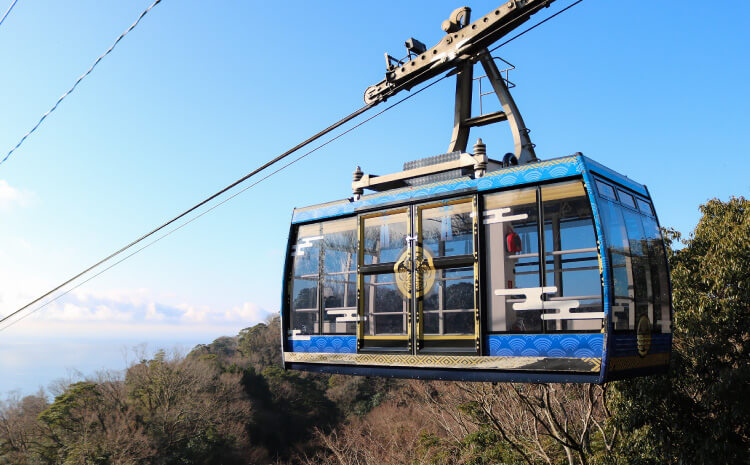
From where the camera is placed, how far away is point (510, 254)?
7.33 metres

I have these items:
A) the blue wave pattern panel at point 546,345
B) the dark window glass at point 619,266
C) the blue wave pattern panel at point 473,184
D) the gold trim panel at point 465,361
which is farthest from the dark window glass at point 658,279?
the blue wave pattern panel at point 473,184

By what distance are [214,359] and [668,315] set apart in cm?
4860

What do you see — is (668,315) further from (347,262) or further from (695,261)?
(695,261)

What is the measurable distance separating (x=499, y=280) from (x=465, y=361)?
1.08 meters

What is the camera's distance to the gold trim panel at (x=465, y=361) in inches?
262

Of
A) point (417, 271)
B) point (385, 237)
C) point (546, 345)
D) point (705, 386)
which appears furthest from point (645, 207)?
point (705, 386)

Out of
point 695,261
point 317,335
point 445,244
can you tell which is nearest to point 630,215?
point 445,244

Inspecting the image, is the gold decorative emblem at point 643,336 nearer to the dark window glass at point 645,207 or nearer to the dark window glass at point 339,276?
the dark window glass at point 645,207

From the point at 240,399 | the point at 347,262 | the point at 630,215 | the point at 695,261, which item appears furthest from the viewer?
the point at 240,399

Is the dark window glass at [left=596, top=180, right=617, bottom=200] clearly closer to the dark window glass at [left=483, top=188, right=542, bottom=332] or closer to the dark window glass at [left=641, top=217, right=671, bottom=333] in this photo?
the dark window glass at [left=483, top=188, right=542, bottom=332]

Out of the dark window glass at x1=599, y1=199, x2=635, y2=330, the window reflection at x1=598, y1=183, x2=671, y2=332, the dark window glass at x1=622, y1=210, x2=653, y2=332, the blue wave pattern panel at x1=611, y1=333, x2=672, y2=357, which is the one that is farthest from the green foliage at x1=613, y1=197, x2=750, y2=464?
the dark window glass at x1=599, y1=199, x2=635, y2=330

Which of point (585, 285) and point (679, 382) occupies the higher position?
point (585, 285)

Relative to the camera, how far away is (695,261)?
14.1 metres

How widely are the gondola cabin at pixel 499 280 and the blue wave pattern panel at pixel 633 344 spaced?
24 mm
